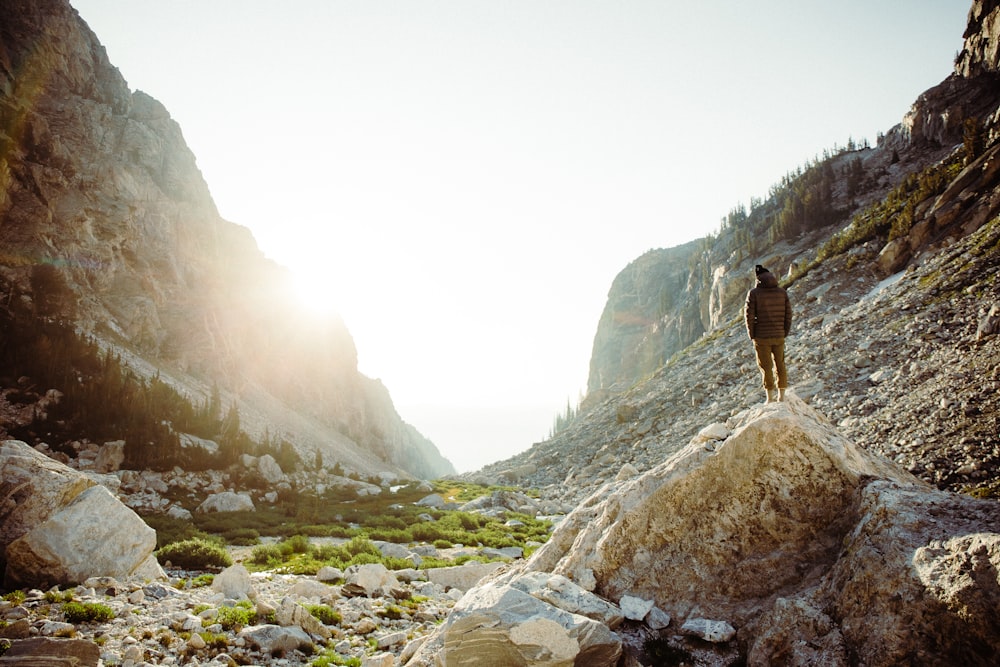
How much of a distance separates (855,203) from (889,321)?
2655 inches

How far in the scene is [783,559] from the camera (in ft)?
20.7

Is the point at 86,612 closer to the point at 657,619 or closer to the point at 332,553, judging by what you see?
the point at 657,619

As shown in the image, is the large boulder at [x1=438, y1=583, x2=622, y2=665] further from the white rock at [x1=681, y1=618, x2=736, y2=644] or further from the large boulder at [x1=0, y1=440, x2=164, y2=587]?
the large boulder at [x1=0, y1=440, x2=164, y2=587]

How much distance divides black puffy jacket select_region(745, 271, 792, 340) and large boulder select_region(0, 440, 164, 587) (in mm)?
14843

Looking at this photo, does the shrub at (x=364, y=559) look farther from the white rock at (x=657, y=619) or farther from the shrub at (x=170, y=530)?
the white rock at (x=657, y=619)

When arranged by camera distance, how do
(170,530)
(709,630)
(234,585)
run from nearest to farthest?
(709,630)
(234,585)
(170,530)

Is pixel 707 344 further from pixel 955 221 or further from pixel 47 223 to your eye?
pixel 47 223

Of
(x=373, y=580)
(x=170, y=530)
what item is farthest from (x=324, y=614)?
(x=170, y=530)

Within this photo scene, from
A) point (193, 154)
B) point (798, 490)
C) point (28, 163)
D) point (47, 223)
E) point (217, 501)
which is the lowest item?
point (217, 501)

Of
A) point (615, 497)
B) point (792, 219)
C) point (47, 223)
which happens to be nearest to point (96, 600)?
point (615, 497)

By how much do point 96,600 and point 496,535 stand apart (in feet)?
62.4

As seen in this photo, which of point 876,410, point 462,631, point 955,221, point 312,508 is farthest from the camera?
point 955,221

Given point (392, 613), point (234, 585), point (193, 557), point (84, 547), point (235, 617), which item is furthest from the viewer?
point (193, 557)

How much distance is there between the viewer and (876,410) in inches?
796
